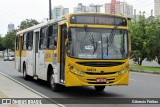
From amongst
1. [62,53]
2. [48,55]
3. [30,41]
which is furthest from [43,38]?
[30,41]

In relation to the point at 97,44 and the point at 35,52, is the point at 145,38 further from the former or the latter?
the point at 97,44

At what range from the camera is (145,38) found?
145ft

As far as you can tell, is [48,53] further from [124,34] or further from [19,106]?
[19,106]

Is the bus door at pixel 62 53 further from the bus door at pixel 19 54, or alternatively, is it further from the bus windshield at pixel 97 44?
the bus door at pixel 19 54

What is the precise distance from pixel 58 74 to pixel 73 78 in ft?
4.91

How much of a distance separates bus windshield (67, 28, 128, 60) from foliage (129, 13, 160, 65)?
28061mm

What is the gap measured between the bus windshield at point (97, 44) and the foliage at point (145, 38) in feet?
92.1

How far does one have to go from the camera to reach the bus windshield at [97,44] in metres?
14.6

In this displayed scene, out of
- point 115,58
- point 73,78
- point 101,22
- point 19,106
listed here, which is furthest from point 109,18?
point 19,106

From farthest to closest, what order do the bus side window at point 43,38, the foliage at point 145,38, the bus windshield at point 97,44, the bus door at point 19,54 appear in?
Result: the foliage at point 145,38 → the bus door at point 19,54 → the bus side window at point 43,38 → the bus windshield at point 97,44

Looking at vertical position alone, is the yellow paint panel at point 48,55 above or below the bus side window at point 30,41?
below

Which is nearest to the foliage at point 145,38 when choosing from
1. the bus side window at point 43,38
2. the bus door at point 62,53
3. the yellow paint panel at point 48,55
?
the bus side window at point 43,38

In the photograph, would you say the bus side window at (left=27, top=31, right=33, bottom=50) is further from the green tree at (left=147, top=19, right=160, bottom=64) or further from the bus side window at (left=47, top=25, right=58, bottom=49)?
the green tree at (left=147, top=19, right=160, bottom=64)

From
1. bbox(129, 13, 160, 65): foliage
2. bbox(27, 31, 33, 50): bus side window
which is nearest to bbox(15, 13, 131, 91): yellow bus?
bbox(27, 31, 33, 50): bus side window
